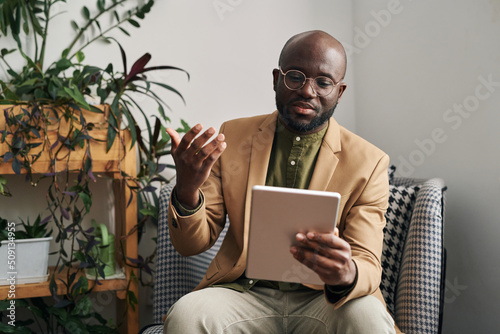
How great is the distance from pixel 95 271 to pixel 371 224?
3.37 feet

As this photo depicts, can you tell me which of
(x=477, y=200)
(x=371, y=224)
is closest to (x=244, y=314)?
(x=371, y=224)

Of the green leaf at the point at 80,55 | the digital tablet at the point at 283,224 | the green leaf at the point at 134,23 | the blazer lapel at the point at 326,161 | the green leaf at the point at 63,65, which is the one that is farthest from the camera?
the green leaf at the point at 134,23

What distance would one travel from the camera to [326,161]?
1430mm

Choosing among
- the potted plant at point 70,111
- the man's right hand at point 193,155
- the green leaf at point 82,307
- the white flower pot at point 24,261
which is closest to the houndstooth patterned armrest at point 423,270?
the man's right hand at point 193,155

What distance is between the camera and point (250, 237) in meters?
1.12

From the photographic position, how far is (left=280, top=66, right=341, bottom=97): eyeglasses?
1.41 metres

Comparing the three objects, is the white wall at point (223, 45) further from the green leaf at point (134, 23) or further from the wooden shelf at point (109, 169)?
the wooden shelf at point (109, 169)

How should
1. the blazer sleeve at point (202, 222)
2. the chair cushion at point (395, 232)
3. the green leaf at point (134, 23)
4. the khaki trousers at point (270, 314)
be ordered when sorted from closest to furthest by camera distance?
1. the khaki trousers at point (270, 314)
2. the blazer sleeve at point (202, 222)
3. the chair cushion at point (395, 232)
4. the green leaf at point (134, 23)

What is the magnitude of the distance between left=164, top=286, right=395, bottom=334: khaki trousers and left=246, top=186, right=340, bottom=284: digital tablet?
116mm

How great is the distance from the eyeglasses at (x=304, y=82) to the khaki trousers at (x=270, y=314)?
530mm

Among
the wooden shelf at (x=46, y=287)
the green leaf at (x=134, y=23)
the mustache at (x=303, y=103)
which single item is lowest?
the wooden shelf at (x=46, y=287)

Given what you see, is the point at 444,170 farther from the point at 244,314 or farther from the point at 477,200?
the point at 244,314

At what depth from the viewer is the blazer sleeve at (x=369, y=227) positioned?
125cm

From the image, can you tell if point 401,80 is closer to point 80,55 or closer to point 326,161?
point 326,161
